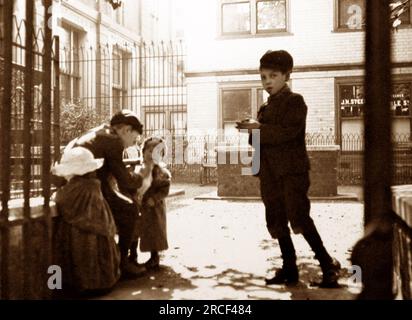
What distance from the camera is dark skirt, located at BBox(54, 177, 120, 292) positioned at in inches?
136

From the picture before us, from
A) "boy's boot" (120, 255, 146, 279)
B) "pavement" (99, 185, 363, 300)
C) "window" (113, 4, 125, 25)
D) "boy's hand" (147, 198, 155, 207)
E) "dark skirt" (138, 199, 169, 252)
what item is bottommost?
"pavement" (99, 185, 363, 300)

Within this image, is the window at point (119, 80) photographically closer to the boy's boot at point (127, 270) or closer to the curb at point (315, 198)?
the curb at point (315, 198)

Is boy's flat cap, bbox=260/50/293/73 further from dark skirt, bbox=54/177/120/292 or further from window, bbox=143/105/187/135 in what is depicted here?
window, bbox=143/105/187/135

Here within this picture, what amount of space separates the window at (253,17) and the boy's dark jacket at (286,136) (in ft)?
44.2

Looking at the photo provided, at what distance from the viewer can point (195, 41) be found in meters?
17.1

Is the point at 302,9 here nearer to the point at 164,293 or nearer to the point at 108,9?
the point at 108,9

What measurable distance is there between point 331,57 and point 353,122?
7.69 feet

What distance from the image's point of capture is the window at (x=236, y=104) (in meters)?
16.7

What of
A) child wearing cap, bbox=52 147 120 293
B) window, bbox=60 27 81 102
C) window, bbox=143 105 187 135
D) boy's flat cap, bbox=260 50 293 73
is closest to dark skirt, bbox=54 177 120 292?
child wearing cap, bbox=52 147 120 293

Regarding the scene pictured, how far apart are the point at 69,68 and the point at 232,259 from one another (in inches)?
531

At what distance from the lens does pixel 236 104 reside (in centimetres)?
1688

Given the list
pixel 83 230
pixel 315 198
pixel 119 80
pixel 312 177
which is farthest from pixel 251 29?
pixel 83 230
